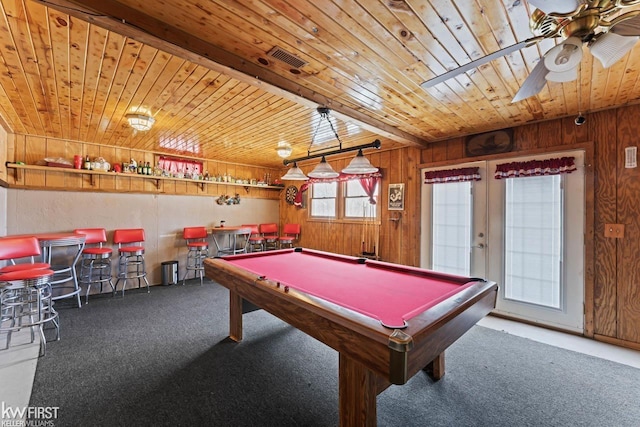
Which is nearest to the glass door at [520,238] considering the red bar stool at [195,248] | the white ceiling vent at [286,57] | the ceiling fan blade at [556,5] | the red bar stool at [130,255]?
the ceiling fan blade at [556,5]

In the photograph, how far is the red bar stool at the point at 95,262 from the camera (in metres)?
4.09

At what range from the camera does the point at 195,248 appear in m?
5.21

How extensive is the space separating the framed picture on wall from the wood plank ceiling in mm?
1127

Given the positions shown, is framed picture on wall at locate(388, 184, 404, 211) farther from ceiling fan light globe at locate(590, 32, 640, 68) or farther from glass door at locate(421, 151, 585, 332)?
ceiling fan light globe at locate(590, 32, 640, 68)

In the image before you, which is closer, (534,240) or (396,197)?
(534,240)

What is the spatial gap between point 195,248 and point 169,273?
63 cm

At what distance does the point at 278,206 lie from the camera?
707cm

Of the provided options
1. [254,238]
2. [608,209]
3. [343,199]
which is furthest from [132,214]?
[608,209]

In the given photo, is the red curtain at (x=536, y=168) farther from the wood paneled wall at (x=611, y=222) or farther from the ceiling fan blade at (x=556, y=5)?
the ceiling fan blade at (x=556, y=5)

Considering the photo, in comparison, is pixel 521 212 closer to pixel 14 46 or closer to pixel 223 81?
pixel 223 81

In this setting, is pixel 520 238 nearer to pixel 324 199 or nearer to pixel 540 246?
pixel 540 246

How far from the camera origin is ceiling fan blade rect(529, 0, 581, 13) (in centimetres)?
110

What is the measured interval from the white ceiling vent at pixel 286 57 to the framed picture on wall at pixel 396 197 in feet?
9.74

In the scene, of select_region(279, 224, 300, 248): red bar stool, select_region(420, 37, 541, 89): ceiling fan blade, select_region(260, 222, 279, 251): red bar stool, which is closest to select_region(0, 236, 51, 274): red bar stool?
select_region(260, 222, 279, 251): red bar stool
